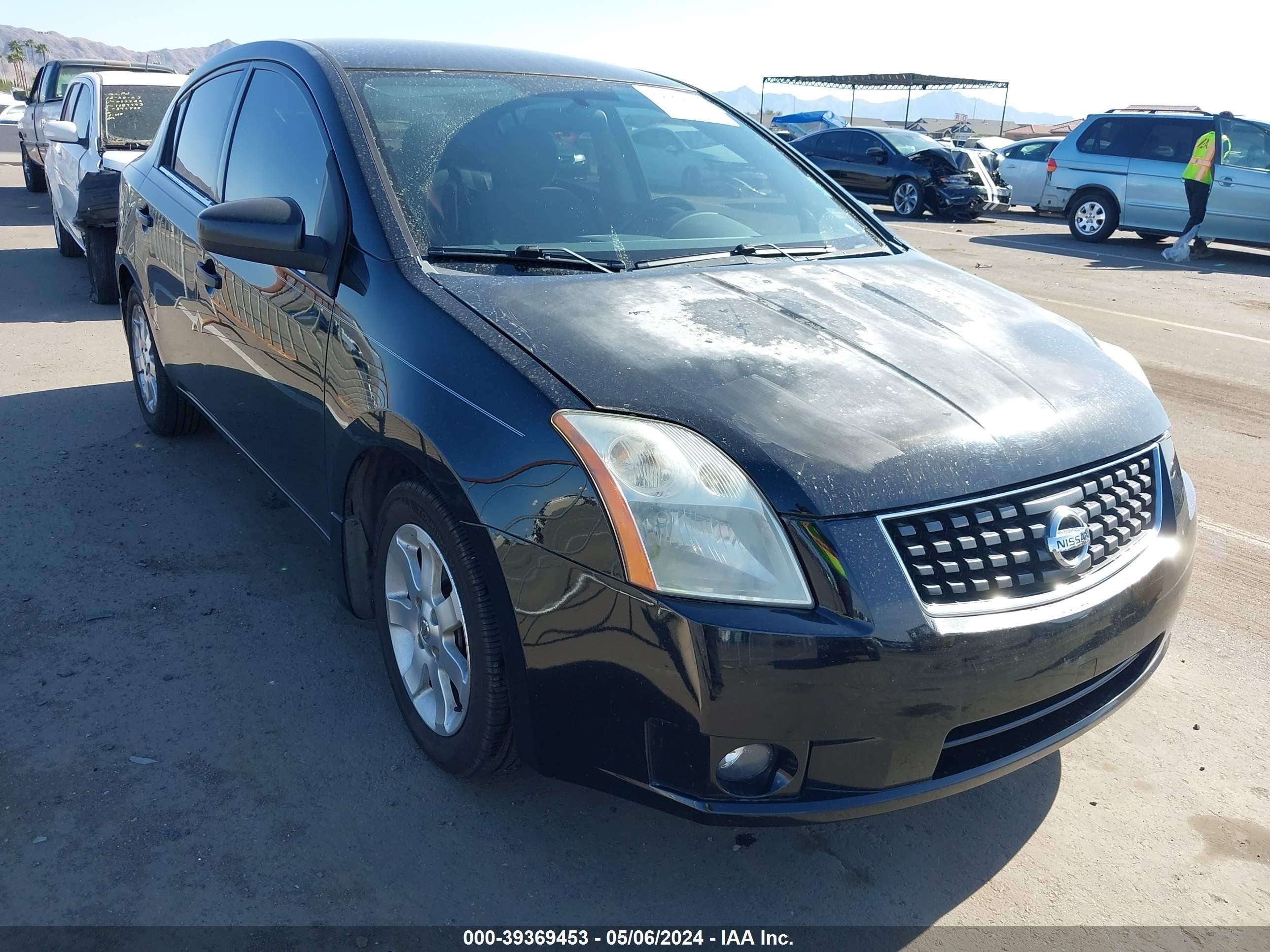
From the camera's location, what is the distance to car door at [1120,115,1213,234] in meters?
13.5

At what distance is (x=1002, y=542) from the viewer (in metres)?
2.04

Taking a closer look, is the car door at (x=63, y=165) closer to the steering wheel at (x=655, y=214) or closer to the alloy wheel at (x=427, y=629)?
the steering wheel at (x=655, y=214)

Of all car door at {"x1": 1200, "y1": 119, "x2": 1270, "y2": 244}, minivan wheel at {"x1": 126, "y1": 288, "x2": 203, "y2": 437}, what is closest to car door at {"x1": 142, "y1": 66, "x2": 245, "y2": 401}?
minivan wheel at {"x1": 126, "y1": 288, "x2": 203, "y2": 437}

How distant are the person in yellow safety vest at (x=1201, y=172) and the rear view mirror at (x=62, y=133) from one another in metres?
12.3

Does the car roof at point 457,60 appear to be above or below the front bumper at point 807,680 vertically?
above

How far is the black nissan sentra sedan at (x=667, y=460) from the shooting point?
6.35 feet

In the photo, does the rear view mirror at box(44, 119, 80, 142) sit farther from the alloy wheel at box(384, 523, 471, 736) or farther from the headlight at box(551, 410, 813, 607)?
the headlight at box(551, 410, 813, 607)

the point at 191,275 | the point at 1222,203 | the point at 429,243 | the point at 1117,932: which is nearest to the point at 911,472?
the point at 1117,932

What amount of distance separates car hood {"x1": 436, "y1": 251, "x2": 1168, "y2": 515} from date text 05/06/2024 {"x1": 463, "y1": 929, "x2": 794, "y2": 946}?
0.96m

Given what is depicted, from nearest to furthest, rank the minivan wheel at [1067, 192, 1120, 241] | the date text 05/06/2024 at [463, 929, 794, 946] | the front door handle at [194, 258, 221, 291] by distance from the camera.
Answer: the date text 05/06/2024 at [463, 929, 794, 946] < the front door handle at [194, 258, 221, 291] < the minivan wheel at [1067, 192, 1120, 241]

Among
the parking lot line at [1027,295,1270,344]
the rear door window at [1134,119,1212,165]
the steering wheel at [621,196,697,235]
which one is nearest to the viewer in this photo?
the steering wheel at [621,196,697,235]

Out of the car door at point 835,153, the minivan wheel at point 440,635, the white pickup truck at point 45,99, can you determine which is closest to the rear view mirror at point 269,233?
the minivan wheel at point 440,635

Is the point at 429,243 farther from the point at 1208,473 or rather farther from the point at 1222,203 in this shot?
the point at 1222,203

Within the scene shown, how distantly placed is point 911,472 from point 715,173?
1.81m
